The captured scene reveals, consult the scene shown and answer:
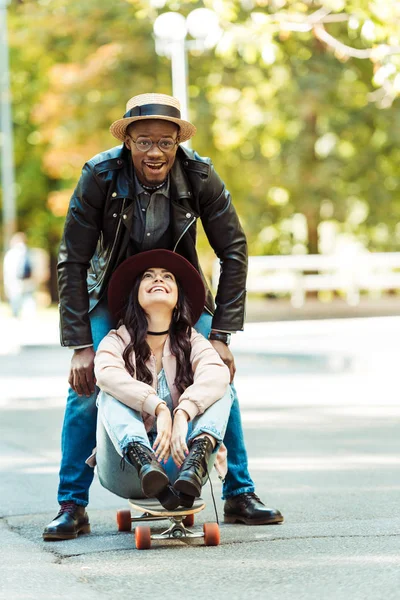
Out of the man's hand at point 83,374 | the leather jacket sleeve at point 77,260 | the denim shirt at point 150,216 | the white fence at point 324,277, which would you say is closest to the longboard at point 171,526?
the man's hand at point 83,374

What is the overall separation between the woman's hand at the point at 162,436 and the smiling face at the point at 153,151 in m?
1.03

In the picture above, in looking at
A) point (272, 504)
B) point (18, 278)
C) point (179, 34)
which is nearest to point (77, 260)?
point (272, 504)

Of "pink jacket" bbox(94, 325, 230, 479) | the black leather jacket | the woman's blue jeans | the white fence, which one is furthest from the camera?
the white fence

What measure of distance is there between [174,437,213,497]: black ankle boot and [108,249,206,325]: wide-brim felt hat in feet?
2.46

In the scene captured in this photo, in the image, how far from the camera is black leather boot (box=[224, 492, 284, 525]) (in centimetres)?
596

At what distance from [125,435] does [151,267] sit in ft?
2.87

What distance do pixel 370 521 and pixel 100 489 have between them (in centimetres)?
193

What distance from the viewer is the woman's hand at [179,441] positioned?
212 inches

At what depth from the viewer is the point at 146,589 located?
4609mm

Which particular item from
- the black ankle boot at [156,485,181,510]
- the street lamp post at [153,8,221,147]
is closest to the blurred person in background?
the street lamp post at [153,8,221,147]

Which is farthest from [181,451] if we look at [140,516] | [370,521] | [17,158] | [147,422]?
[17,158]

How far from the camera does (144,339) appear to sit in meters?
5.75

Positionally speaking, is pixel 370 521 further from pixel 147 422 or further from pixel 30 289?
pixel 30 289

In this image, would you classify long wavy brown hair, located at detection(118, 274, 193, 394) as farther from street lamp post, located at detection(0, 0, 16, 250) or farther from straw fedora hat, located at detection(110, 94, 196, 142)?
street lamp post, located at detection(0, 0, 16, 250)
